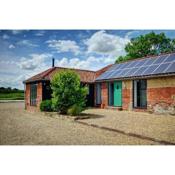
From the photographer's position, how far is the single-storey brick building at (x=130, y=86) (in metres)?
14.1

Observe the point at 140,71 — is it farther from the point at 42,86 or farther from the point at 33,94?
the point at 33,94

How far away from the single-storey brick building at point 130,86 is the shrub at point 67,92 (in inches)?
132

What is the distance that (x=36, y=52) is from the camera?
13680 mm

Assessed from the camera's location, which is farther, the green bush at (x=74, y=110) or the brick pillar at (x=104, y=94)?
the brick pillar at (x=104, y=94)

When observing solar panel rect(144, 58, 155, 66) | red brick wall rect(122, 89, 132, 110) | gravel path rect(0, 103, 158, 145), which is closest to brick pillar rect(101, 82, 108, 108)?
red brick wall rect(122, 89, 132, 110)

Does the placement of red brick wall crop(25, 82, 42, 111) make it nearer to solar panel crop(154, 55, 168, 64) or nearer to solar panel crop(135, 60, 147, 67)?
solar panel crop(135, 60, 147, 67)

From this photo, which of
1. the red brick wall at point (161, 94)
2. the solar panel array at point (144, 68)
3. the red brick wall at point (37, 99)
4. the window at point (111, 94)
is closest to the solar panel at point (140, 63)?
the solar panel array at point (144, 68)

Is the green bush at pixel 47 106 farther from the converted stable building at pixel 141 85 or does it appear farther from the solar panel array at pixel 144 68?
the solar panel array at pixel 144 68

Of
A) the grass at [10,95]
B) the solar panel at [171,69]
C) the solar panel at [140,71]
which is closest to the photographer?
the solar panel at [171,69]

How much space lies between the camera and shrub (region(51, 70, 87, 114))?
47.5ft
